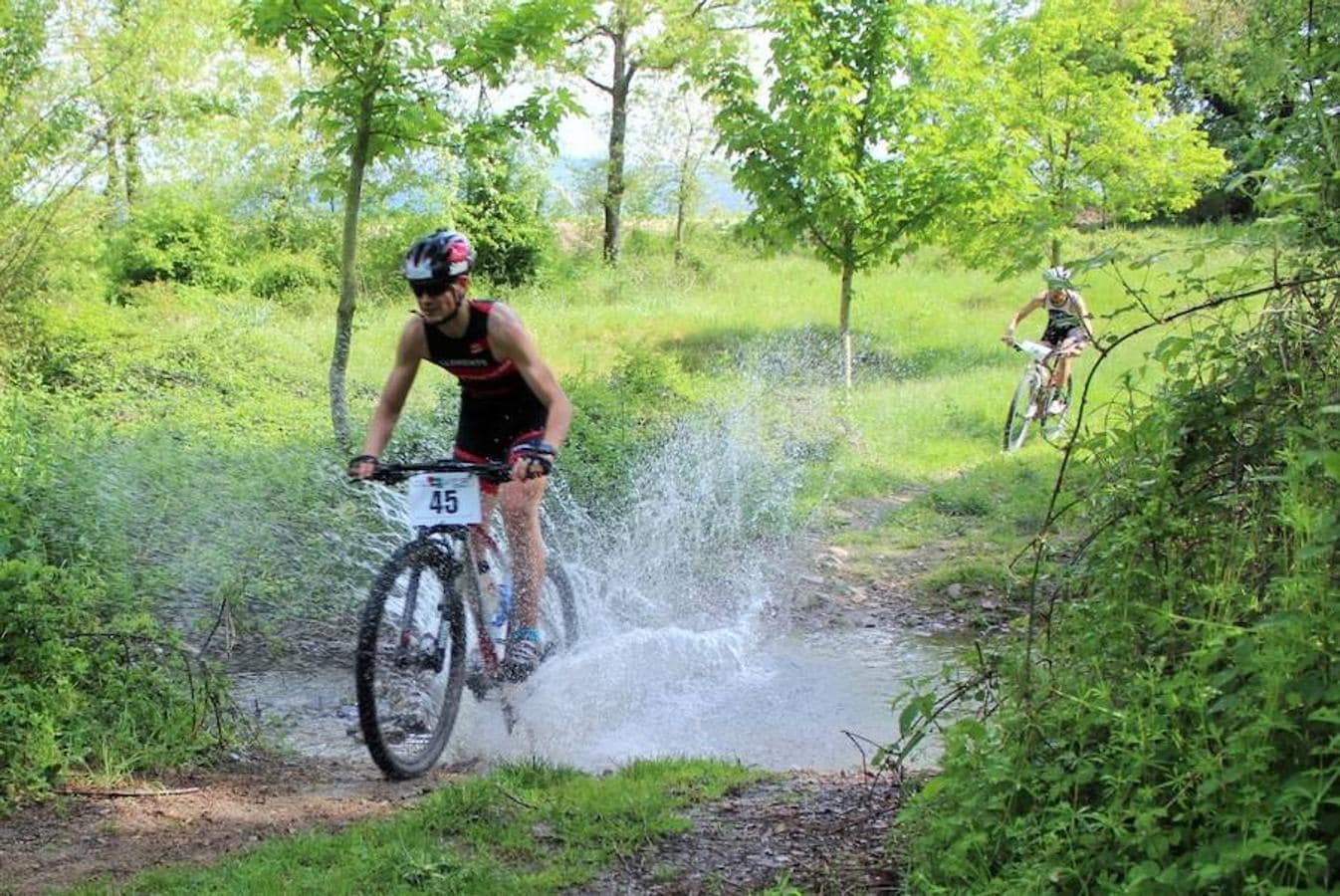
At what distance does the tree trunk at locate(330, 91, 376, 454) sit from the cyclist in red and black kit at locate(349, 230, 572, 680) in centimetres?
390

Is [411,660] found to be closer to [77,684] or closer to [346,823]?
[346,823]

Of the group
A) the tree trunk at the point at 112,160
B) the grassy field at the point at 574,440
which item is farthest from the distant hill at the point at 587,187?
the tree trunk at the point at 112,160

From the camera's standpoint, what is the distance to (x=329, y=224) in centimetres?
3222

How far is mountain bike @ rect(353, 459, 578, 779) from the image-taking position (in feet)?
16.2

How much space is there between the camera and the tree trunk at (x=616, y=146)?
34.8m

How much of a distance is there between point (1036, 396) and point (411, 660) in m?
9.53

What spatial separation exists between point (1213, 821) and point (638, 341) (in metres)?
19.4

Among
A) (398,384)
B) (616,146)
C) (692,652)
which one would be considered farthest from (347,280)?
(616,146)

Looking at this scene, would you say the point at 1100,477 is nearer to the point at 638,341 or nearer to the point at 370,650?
the point at 370,650

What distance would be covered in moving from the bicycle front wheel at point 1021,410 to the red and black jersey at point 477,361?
8.59m

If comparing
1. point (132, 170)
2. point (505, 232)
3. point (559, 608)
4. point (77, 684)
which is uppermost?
point (132, 170)

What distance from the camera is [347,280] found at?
968cm

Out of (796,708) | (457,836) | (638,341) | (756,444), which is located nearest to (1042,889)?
(457,836)

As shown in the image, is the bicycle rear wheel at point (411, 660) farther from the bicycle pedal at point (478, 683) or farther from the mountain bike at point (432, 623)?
the bicycle pedal at point (478, 683)
